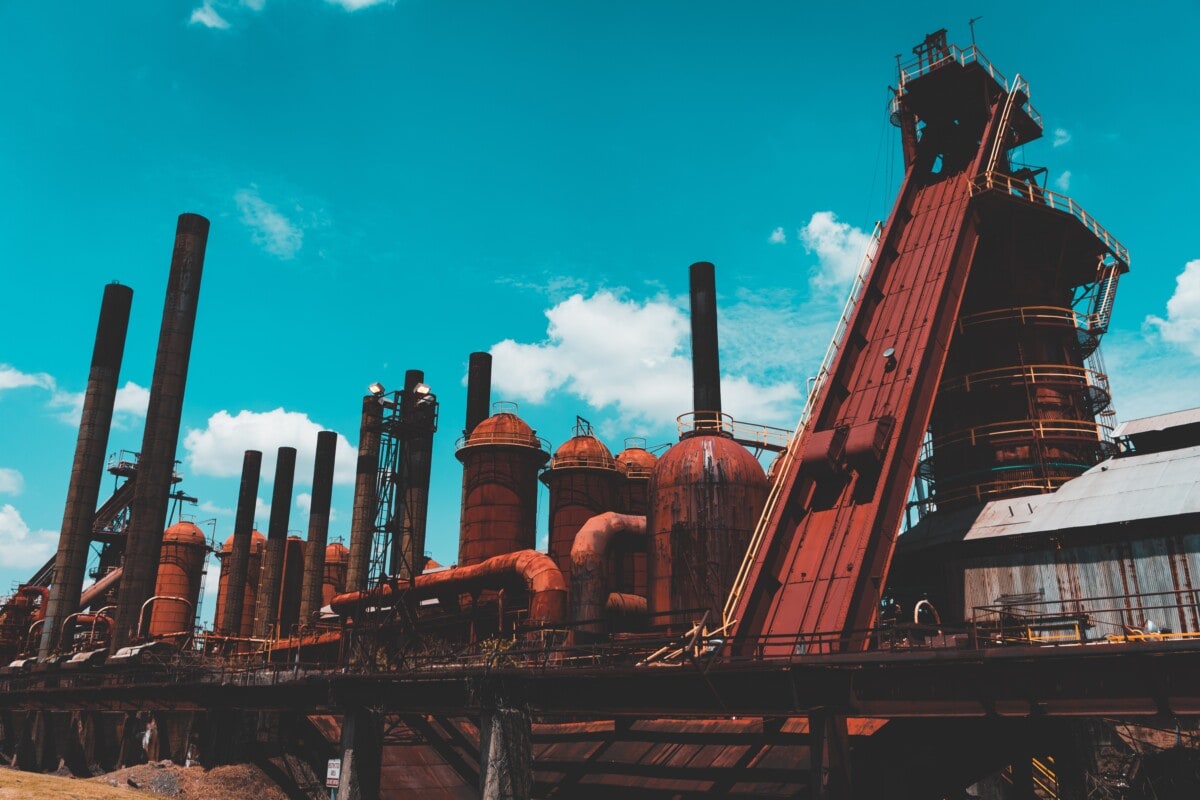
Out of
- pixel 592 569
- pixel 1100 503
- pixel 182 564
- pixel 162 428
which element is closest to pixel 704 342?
pixel 592 569

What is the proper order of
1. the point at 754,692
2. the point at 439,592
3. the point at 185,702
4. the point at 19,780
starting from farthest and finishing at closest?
the point at 439,592, the point at 185,702, the point at 19,780, the point at 754,692

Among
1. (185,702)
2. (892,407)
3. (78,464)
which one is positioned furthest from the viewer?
(78,464)

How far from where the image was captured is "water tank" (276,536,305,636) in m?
66.1

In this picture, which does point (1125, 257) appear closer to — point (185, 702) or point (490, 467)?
point (490, 467)

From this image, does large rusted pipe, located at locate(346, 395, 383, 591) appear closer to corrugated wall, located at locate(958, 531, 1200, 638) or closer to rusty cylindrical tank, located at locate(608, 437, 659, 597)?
rusty cylindrical tank, located at locate(608, 437, 659, 597)

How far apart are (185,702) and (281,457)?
4060cm

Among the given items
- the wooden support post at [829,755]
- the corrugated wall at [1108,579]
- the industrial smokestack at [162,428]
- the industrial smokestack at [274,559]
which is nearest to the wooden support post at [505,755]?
the wooden support post at [829,755]

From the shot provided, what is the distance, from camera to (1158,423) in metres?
27.0

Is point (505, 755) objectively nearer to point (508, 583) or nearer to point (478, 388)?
point (508, 583)

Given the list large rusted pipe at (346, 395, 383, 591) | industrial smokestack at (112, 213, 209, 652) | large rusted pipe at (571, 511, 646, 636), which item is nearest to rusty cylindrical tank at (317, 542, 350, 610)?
large rusted pipe at (346, 395, 383, 591)

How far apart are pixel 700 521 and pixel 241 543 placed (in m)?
48.0

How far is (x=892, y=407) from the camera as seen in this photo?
22219 mm

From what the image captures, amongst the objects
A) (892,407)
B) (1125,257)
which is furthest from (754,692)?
(1125,257)

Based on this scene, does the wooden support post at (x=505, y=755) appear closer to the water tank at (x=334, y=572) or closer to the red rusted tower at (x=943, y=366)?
the red rusted tower at (x=943, y=366)
